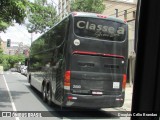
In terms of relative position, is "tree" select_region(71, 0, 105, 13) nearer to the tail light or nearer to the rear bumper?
the tail light

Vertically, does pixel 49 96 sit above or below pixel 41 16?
below

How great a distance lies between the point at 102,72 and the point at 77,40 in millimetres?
1273

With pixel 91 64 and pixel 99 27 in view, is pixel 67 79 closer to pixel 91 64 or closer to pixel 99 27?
pixel 91 64

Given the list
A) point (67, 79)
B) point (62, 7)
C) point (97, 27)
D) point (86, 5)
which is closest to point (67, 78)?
point (67, 79)

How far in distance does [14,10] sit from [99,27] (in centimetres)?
286

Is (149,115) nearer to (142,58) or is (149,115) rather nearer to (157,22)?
(142,58)

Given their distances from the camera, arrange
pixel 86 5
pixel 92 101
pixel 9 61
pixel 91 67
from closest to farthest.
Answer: pixel 92 101 → pixel 91 67 → pixel 86 5 → pixel 9 61

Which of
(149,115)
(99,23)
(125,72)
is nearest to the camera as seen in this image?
(149,115)

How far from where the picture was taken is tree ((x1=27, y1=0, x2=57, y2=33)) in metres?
9.75

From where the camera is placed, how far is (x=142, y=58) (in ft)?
11.1

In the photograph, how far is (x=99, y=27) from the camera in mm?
10898

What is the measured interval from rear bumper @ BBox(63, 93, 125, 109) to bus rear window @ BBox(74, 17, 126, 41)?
185 cm

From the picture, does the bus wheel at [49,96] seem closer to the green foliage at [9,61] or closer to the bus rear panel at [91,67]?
the bus rear panel at [91,67]

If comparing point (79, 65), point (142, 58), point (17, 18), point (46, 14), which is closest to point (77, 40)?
point (79, 65)
